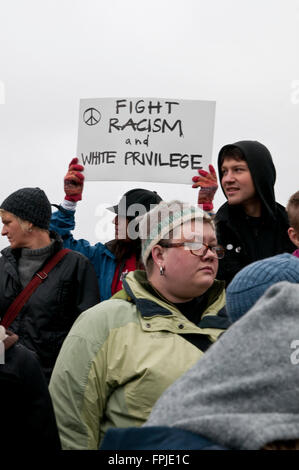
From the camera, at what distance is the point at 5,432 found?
262 cm

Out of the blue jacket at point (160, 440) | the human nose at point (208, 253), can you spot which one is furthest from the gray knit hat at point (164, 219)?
the blue jacket at point (160, 440)

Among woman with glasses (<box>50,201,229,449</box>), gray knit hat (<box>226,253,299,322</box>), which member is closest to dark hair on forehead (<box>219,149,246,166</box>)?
woman with glasses (<box>50,201,229,449</box>)

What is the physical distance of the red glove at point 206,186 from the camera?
5.10 metres

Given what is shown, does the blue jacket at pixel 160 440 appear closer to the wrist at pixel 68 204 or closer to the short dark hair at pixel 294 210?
the short dark hair at pixel 294 210

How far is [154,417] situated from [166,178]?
14.0ft

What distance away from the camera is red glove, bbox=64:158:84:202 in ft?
18.4

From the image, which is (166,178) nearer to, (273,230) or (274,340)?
(273,230)

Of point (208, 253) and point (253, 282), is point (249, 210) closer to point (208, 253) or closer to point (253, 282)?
point (208, 253)

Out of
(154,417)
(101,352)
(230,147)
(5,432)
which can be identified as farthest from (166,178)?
(154,417)

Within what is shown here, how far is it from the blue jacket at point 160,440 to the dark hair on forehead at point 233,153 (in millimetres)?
3574

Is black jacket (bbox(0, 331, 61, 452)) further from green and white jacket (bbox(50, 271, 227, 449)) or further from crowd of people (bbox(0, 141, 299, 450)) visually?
green and white jacket (bbox(50, 271, 227, 449))

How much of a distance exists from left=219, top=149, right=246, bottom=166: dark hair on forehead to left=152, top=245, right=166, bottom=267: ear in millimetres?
1602

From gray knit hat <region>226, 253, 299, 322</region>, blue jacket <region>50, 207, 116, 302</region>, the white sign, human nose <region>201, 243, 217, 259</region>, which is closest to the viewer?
gray knit hat <region>226, 253, 299, 322</region>

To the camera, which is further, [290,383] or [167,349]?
[167,349]
